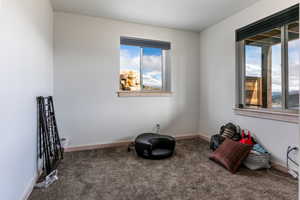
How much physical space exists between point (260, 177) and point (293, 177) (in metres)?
0.41

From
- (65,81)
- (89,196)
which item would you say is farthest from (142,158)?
A: (65,81)

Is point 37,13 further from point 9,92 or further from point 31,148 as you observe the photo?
point 31,148

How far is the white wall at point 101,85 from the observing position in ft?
9.57

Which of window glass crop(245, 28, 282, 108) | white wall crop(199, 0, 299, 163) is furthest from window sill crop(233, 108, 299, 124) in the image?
window glass crop(245, 28, 282, 108)

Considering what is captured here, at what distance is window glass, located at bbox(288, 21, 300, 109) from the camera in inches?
85.0

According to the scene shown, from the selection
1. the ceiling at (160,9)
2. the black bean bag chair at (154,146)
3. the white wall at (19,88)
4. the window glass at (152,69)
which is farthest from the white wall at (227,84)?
the white wall at (19,88)

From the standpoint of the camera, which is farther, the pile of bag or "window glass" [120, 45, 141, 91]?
"window glass" [120, 45, 141, 91]

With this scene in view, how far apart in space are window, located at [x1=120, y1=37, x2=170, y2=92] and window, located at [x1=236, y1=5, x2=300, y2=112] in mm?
1503

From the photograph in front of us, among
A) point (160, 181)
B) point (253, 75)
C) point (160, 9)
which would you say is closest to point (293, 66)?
point (253, 75)

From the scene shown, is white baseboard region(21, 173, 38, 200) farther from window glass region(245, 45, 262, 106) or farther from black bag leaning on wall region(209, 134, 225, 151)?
window glass region(245, 45, 262, 106)

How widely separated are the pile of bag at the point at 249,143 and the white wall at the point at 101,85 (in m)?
1.09

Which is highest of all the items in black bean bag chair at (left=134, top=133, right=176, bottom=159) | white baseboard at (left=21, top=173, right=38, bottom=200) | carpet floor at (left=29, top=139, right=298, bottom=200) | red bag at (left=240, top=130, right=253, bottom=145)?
red bag at (left=240, top=130, right=253, bottom=145)

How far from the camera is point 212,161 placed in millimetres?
2533

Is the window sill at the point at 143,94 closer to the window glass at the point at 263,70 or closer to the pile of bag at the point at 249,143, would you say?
the pile of bag at the point at 249,143
